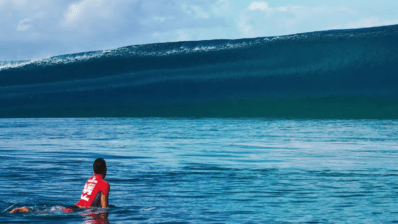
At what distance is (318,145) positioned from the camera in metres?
24.4

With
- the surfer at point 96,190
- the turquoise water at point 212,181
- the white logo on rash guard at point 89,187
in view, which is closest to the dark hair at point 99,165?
the surfer at point 96,190

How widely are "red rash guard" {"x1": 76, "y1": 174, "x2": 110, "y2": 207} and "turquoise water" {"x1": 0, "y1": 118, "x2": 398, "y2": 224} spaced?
138mm

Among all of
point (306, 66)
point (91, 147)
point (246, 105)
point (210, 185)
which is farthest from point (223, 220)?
point (306, 66)

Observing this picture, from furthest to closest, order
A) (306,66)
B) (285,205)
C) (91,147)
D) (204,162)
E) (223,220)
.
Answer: (306,66)
(91,147)
(204,162)
(285,205)
(223,220)

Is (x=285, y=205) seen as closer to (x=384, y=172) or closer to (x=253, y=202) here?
(x=253, y=202)

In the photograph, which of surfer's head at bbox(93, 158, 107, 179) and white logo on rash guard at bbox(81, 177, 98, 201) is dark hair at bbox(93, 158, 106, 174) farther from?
white logo on rash guard at bbox(81, 177, 98, 201)

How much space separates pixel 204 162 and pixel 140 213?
27.5 ft

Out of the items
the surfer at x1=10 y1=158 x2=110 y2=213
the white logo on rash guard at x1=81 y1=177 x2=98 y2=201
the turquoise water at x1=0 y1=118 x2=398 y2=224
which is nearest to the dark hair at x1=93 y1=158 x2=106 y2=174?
the surfer at x1=10 y1=158 x2=110 y2=213

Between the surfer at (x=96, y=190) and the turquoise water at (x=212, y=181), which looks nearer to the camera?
the surfer at (x=96, y=190)

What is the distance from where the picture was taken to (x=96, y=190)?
983 centimetres

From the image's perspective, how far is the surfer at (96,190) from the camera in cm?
966

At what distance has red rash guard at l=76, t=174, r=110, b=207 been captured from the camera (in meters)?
9.73

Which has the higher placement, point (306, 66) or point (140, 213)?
point (306, 66)

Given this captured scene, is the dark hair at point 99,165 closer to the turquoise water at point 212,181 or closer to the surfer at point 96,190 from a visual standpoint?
the surfer at point 96,190
